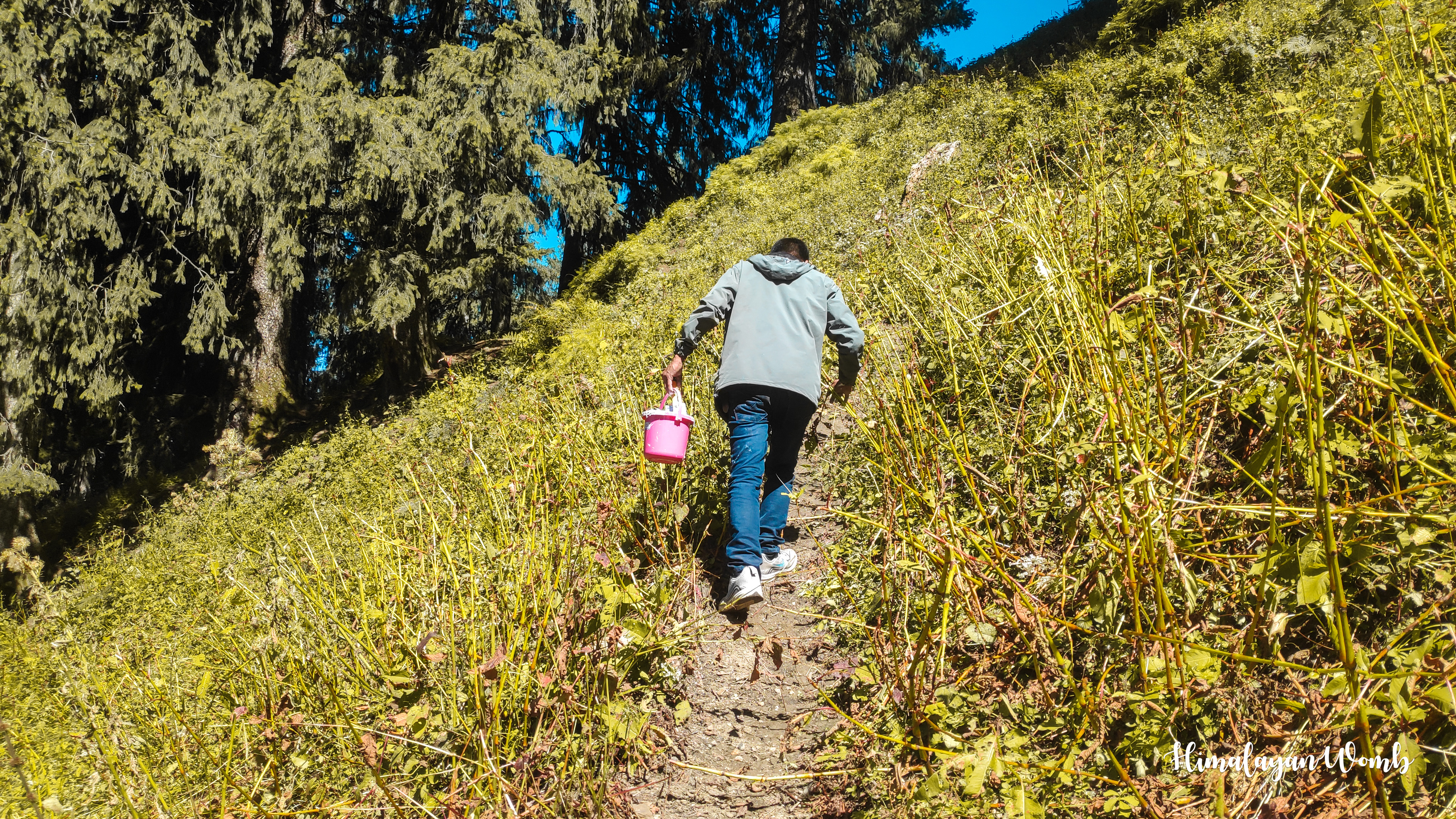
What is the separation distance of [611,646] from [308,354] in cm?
1178

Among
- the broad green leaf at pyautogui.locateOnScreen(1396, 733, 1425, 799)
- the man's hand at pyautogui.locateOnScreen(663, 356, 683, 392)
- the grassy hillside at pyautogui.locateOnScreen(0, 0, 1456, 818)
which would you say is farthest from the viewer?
the man's hand at pyautogui.locateOnScreen(663, 356, 683, 392)

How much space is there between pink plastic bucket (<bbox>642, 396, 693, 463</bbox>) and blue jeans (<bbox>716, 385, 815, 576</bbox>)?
12.3 inches

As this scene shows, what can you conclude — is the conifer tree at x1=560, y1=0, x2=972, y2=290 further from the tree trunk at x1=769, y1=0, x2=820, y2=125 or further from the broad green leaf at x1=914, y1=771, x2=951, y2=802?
the broad green leaf at x1=914, y1=771, x2=951, y2=802

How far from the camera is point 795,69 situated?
1477 cm

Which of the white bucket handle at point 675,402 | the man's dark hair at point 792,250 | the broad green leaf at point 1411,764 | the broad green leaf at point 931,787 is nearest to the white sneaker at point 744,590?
the white bucket handle at point 675,402

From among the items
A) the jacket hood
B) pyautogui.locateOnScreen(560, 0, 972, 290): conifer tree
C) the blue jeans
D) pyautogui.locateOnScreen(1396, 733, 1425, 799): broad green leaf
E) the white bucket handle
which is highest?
pyautogui.locateOnScreen(560, 0, 972, 290): conifer tree

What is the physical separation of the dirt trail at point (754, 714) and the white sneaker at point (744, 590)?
0.42 ft

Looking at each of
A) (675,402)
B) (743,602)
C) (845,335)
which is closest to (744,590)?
(743,602)

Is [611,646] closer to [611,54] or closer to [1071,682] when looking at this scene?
[1071,682]

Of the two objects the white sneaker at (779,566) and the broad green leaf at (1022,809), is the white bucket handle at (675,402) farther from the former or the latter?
the broad green leaf at (1022,809)

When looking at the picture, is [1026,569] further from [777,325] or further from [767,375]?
[777,325]

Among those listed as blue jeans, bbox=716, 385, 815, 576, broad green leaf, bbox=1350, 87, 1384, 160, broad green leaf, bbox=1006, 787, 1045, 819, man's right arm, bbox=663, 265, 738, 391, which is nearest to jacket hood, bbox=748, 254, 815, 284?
man's right arm, bbox=663, 265, 738, 391

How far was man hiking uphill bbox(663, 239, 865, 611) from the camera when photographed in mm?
3408

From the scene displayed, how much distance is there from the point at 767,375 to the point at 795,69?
13.1 m
